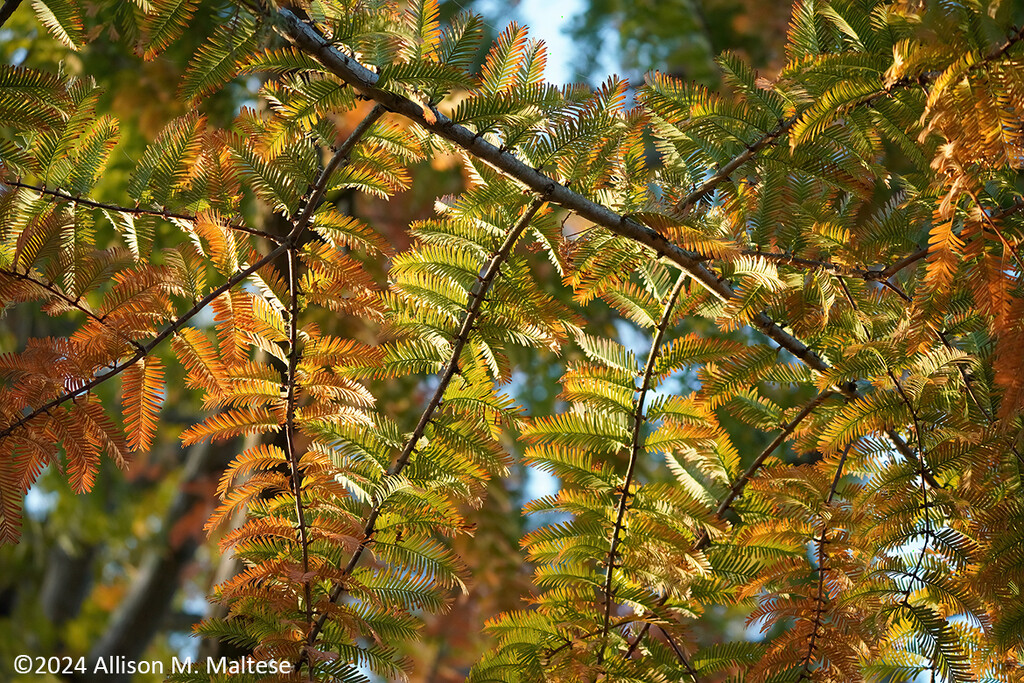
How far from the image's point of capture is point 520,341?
1.17 m

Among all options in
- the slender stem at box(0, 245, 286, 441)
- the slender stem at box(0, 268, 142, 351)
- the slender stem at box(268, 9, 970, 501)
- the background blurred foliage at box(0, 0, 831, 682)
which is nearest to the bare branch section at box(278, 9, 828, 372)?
the slender stem at box(268, 9, 970, 501)

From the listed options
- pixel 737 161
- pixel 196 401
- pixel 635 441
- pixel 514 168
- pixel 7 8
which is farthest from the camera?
pixel 196 401

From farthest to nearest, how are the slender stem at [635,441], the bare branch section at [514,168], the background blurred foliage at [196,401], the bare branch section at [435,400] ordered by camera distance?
the background blurred foliage at [196,401] < the slender stem at [635,441] < the bare branch section at [435,400] < the bare branch section at [514,168]

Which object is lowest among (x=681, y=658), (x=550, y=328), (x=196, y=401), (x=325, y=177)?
(x=681, y=658)

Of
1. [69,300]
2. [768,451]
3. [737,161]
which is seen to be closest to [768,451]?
[768,451]

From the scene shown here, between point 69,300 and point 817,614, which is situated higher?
point 69,300

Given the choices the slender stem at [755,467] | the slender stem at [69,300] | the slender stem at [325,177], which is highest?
the slender stem at [325,177]

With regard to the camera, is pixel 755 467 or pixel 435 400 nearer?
pixel 435 400

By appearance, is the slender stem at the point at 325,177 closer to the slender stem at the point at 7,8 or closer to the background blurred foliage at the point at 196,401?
the slender stem at the point at 7,8

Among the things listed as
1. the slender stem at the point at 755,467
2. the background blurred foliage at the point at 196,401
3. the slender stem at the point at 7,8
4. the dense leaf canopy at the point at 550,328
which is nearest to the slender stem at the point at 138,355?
the dense leaf canopy at the point at 550,328

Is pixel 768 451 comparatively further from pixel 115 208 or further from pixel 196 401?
pixel 196 401

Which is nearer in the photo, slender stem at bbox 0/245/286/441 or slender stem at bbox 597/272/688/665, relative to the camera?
slender stem at bbox 0/245/286/441

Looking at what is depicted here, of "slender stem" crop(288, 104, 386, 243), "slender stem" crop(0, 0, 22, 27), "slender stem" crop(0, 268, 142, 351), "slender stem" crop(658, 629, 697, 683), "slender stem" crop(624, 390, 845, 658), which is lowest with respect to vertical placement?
"slender stem" crop(658, 629, 697, 683)

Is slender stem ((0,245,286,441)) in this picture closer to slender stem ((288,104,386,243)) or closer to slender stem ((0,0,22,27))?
slender stem ((288,104,386,243))
